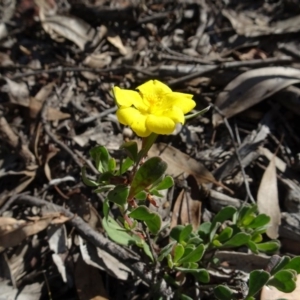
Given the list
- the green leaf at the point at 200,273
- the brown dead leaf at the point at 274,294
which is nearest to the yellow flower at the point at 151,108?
the green leaf at the point at 200,273

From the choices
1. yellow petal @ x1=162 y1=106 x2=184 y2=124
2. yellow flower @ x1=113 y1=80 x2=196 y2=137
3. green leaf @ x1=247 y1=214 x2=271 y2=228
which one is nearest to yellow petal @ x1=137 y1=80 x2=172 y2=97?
yellow flower @ x1=113 y1=80 x2=196 y2=137

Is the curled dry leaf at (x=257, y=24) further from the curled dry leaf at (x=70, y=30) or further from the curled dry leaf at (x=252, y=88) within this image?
the curled dry leaf at (x=70, y=30)

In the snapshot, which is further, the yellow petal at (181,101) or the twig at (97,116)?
the twig at (97,116)

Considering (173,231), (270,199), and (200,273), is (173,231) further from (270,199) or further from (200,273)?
(270,199)

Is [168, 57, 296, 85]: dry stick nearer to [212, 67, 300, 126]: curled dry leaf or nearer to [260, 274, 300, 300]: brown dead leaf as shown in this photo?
[212, 67, 300, 126]: curled dry leaf

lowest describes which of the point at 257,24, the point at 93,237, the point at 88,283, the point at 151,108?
the point at 88,283

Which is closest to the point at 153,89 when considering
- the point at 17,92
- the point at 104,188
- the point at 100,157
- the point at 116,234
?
the point at 100,157
